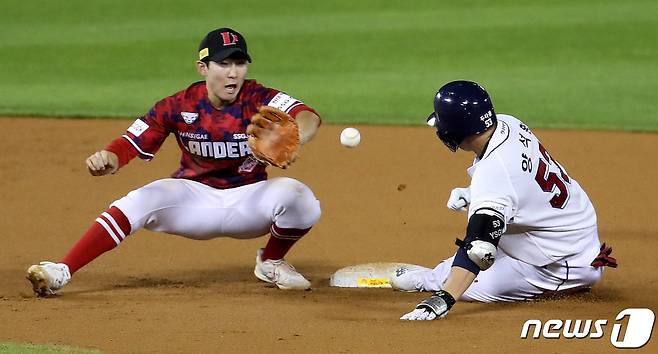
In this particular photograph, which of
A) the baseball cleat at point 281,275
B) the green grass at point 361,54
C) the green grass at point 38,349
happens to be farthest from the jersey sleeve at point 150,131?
the green grass at point 361,54

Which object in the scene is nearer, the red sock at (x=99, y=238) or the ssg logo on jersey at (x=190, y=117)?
the red sock at (x=99, y=238)

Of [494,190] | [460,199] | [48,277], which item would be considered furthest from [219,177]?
[494,190]

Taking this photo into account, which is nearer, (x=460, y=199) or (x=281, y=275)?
(x=460, y=199)

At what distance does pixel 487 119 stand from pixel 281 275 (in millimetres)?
1505

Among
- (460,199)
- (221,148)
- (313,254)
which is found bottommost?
(313,254)

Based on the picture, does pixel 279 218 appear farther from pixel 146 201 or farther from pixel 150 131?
pixel 150 131

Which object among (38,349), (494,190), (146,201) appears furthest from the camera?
(146,201)

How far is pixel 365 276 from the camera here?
661 centimetres

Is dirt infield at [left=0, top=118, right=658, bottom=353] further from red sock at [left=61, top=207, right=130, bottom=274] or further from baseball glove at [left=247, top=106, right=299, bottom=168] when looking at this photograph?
baseball glove at [left=247, top=106, right=299, bottom=168]

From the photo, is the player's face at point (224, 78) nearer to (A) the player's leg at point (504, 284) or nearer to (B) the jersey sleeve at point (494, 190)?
(B) the jersey sleeve at point (494, 190)

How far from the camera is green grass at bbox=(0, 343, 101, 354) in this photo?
5.03 m

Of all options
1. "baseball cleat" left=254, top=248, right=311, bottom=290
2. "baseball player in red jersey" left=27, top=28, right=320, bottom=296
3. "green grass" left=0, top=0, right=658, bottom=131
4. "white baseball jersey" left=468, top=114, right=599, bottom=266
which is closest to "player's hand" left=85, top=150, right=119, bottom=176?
"baseball player in red jersey" left=27, top=28, right=320, bottom=296

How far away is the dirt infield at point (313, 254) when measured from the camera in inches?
210

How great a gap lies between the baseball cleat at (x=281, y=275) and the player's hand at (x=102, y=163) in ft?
3.25
